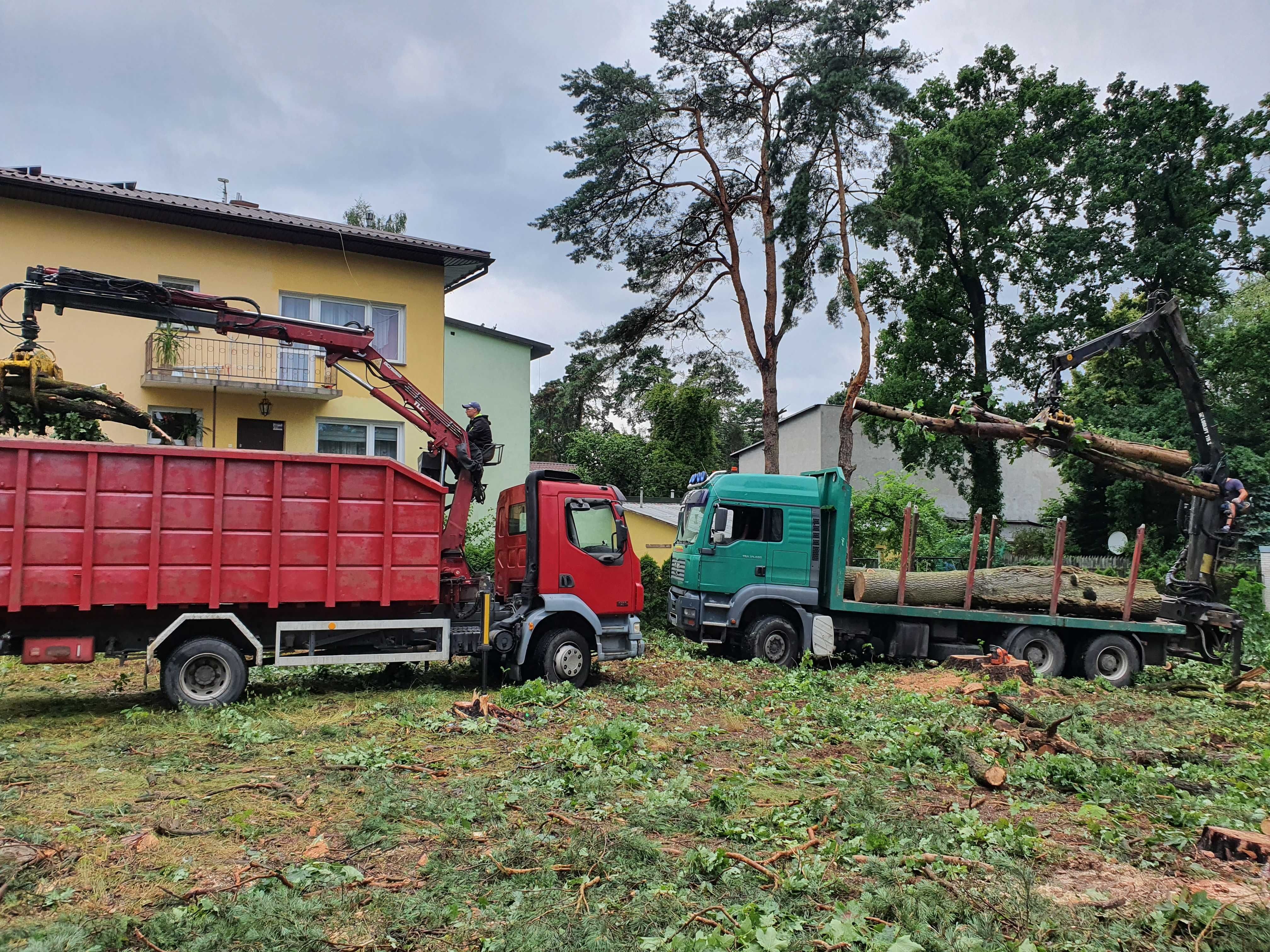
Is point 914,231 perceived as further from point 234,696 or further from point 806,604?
point 234,696

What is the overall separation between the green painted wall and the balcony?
3.92m

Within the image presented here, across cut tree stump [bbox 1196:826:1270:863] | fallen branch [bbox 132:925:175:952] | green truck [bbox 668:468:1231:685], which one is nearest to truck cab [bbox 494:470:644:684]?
green truck [bbox 668:468:1231:685]

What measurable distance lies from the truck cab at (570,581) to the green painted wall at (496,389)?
11.0 metres

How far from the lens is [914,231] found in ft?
64.3

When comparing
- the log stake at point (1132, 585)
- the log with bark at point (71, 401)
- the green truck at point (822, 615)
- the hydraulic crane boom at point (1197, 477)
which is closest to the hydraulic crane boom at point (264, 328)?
the log with bark at point (71, 401)

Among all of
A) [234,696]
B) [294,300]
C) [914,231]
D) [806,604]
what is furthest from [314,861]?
[914,231]

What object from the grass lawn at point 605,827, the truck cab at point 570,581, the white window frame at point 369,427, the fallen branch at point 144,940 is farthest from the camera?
the white window frame at point 369,427

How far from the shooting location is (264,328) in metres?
9.91

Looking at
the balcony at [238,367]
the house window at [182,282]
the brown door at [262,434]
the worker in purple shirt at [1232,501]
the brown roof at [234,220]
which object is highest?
the brown roof at [234,220]

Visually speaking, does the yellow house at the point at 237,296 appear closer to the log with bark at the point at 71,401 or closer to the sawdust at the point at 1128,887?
the log with bark at the point at 71,401

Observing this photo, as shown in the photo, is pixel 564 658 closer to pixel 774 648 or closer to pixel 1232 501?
pixel 774 648

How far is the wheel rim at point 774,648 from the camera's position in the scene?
13.1m

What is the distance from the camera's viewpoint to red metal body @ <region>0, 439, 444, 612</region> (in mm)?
8133

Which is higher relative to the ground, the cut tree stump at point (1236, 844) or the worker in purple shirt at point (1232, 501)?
the worker in purple shirt at point (1232, 501)
